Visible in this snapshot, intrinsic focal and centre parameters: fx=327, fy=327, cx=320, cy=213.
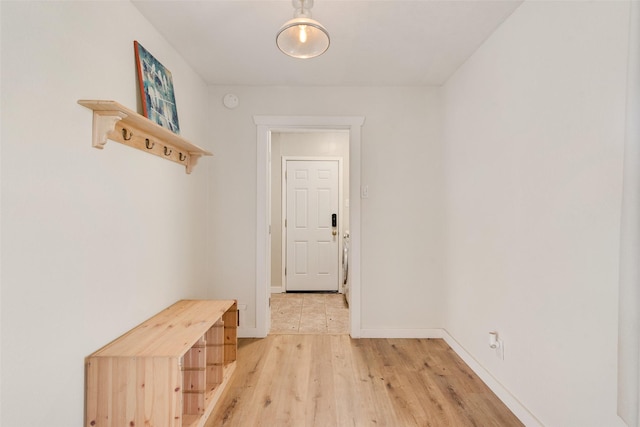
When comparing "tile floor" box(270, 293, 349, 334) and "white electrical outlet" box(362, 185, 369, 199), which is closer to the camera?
"white electrical outlet" box(362, 185, 369, 199)

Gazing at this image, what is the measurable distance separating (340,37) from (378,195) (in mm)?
1406

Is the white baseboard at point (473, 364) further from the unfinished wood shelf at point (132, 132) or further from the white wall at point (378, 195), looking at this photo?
the unfinished wood shelf at point (132, 132)

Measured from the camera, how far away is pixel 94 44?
4.92 feet

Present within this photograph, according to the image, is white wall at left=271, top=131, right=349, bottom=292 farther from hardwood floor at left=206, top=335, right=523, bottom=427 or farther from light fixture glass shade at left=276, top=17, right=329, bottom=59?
light fixture glass shade at left=276, top=17, right=329, bottom=59

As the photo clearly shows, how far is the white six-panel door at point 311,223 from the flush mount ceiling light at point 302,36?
3176 mm

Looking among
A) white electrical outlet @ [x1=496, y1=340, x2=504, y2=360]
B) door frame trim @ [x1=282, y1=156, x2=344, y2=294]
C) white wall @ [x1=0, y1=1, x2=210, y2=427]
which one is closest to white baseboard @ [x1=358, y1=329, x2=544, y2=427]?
white electrical outlet @ [x1=496, y1=340, x2=504, y2=360]

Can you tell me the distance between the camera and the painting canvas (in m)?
1.85

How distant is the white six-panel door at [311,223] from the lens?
4863 millimetres

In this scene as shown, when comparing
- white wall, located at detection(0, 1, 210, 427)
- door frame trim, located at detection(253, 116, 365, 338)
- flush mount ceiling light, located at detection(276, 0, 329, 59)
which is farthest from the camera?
door frame trim, located at detection(253, 116, 365, 338)

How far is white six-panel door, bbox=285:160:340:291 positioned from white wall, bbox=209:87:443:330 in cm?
180

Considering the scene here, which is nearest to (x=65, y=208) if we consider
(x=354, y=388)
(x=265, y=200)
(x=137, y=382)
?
(x=137, y=382)

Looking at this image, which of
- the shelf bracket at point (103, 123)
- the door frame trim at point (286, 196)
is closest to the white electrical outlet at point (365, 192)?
the door frame trim at point (286, 196)

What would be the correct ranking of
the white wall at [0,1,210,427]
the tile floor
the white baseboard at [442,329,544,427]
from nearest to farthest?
1. the white wall at [0,1,210,427]
2. the white baseboard at [442,329,544,427]
3. the tile floor

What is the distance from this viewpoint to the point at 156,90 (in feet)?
6.59
